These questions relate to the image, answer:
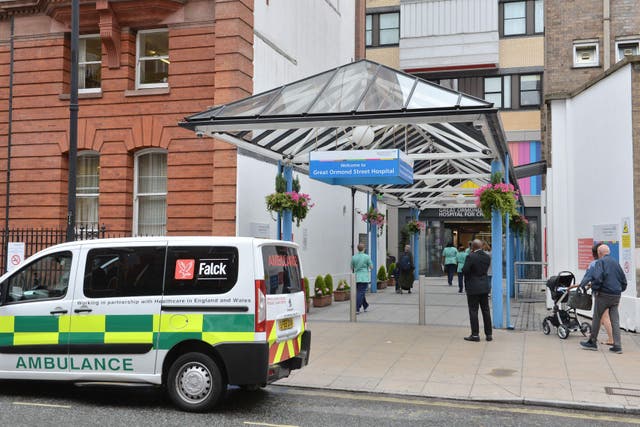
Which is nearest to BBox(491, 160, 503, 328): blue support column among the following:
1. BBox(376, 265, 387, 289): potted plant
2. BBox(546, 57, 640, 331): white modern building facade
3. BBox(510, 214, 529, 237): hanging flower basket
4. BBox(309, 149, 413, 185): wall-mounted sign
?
BBox(309, 149, 413, 185): wall-mounted sign

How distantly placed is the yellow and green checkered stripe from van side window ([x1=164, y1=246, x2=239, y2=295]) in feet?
0.95

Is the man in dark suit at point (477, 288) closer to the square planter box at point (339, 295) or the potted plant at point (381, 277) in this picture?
the square planter box at point (339, 295)

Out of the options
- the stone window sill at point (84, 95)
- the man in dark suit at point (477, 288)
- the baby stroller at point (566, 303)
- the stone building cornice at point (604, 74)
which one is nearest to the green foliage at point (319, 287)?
the man in dark suit at point (477, 288)

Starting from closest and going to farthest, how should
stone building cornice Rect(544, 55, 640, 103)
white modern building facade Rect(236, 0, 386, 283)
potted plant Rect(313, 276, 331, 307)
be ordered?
stone building cornice Rect(544, 55, 640, 103), white modern building facade Rect(236, 0, 386, 283), potted plant Rect(313, 276, 331, 307)

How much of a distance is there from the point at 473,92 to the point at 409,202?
29.5 ft

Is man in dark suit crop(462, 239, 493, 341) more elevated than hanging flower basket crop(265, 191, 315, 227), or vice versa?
hanging flower basket crop(265, 191, 315, 227)

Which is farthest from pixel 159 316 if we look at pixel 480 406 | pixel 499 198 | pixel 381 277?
pixel 381 277

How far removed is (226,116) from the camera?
40.6ft

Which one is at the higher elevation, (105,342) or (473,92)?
(473,92)

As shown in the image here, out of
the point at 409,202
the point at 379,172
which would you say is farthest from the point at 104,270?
the point at 409,202

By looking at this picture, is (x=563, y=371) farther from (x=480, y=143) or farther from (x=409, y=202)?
(x=409, y=202)

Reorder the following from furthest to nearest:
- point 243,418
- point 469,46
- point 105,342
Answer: point 469,46, point 105,342, point 243,418

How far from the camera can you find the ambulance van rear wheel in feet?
23.2

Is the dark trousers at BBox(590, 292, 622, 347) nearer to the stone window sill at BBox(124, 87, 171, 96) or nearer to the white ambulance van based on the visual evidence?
the white ambulance van
